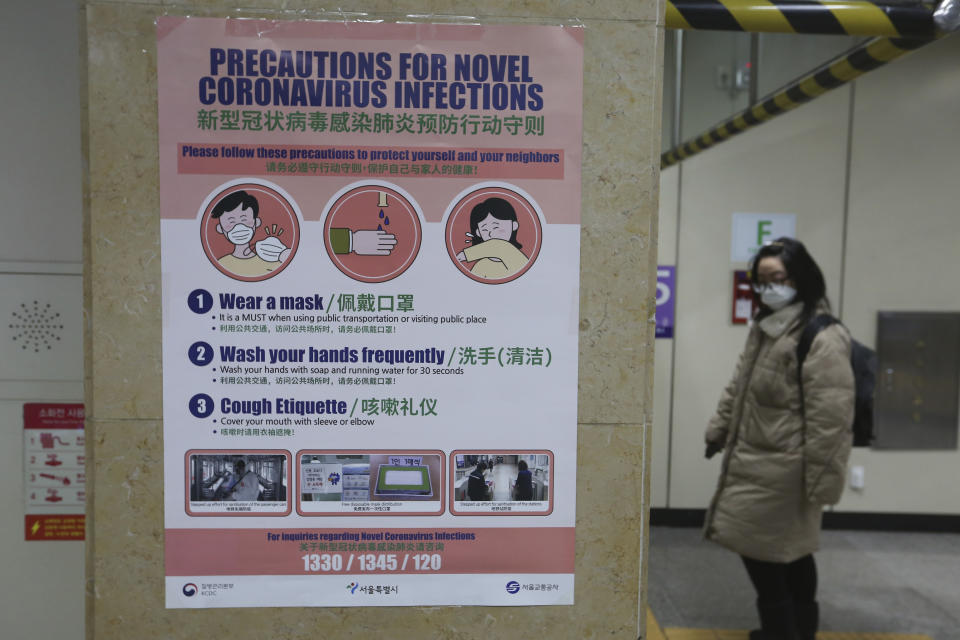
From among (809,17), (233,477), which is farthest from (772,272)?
(233,477)

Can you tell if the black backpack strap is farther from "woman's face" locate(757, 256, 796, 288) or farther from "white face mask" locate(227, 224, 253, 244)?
"white face mask" locate(227, 224, 253, 244)

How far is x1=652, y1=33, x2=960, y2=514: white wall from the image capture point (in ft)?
13.6

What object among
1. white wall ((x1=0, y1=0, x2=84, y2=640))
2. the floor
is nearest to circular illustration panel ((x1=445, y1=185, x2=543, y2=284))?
white wall ((x1=0, y1=0, x2=84, y2=640))

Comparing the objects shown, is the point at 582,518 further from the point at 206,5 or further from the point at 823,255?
the point at 823,255

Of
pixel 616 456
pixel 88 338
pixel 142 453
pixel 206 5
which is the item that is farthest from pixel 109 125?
pixel 616 456

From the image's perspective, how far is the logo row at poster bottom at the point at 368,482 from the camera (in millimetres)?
1093

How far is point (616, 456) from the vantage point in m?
1.12

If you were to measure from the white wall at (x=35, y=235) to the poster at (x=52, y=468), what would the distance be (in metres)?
0.02

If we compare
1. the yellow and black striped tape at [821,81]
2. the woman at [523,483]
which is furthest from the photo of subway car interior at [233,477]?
the yellow and black striped tape at [821,81]

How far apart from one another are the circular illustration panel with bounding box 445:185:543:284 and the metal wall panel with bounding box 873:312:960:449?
4.16m

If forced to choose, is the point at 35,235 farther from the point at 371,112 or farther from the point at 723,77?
the point at 723,77

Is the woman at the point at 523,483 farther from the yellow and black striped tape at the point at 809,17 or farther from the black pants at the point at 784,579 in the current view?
the black pants at the point at 784,579

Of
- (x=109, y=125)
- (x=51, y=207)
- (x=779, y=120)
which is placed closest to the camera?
(x=109, y=125)

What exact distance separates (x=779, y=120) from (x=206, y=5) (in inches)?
163
